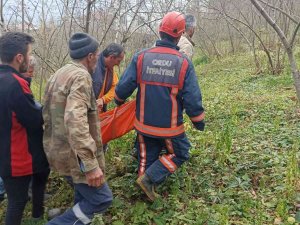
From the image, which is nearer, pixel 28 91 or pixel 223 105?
pixel 28 91

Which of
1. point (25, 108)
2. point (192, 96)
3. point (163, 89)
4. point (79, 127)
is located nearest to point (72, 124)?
point (79, 127)

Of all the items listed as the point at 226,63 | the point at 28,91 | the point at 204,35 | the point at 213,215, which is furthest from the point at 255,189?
the point at 204,35

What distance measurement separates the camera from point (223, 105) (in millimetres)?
6965

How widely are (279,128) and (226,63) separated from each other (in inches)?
359

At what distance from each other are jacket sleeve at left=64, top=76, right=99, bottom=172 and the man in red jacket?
466 mm

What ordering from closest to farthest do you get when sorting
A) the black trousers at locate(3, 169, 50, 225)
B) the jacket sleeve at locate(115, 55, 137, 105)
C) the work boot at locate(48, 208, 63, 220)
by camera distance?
the black trousers at locate(3, 169, 50, 225) → the jacket sleeve at locate(115, 55, 137, 105) → the work boot at locate(48, 208, 63, 220)

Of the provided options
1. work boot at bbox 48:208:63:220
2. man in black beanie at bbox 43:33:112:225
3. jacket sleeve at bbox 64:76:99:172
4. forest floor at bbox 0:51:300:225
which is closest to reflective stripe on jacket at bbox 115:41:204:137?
man in black beanie at bbox 43:33:112:225

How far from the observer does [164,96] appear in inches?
127

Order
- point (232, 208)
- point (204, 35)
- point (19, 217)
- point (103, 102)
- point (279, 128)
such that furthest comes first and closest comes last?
point (204, 35) < point (279, 128) < point (103, 102) < point (232, 208) < point (19, 217)

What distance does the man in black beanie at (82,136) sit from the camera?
247cm

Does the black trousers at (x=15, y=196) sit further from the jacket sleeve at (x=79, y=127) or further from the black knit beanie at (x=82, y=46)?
the black knit beanie at (x=82, y=46)

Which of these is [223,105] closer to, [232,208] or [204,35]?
[232,208]

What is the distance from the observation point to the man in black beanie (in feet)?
8.09

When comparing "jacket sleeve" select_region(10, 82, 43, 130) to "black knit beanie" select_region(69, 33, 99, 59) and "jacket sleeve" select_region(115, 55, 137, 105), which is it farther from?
"jacket sleeve" select_region(115, 55, 137, 105)
